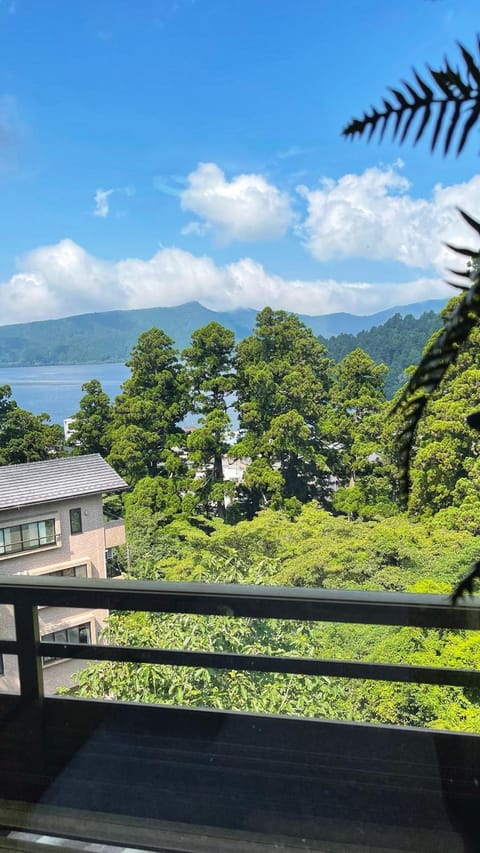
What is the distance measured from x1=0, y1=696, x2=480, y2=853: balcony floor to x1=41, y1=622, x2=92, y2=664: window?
0.41 ft

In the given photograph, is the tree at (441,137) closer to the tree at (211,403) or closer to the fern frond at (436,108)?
the fern frond at (436,108)

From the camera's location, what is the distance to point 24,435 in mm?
4387

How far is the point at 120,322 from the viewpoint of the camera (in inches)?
195

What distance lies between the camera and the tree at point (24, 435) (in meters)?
4.30

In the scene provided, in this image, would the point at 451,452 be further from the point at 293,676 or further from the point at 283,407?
the point at 283,407

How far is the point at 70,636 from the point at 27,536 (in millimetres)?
2227

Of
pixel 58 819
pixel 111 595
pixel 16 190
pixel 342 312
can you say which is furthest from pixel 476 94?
pixel 16 190

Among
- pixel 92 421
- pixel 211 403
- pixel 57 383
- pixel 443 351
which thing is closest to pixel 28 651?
pixel 443 351

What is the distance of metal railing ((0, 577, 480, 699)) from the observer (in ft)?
3.60

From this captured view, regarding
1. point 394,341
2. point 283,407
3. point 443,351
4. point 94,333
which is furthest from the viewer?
point 283,407

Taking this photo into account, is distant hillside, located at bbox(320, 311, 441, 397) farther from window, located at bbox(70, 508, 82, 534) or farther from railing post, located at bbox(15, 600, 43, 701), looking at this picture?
window, located at bbox(70, 508, 82, 534)

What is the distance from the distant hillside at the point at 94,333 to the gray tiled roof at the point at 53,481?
0.72 meters

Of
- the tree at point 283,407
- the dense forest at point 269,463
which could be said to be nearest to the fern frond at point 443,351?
the dense forest at point 269,463

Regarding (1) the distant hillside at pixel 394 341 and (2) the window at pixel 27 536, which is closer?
(1) the distant hillside at pixel 394 341
